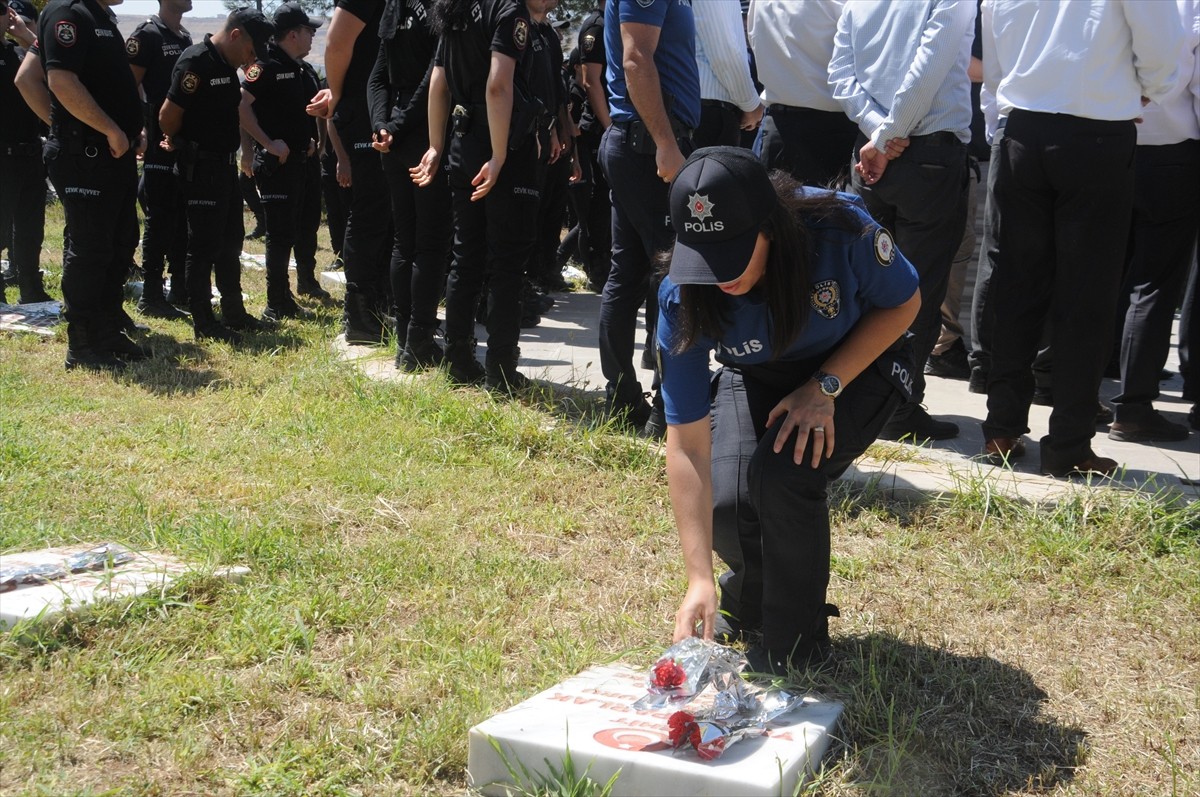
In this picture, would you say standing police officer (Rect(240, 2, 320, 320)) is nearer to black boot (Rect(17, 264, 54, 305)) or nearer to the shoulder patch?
black boot (Rect(17, 264, 54, 305))

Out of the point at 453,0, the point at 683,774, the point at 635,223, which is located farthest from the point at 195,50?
the point at 683,774

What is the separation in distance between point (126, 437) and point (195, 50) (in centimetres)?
305

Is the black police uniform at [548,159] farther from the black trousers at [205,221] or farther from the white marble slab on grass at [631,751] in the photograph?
the white marble slab on grass at [631,751]

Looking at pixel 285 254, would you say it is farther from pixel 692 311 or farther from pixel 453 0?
pixel 692 311

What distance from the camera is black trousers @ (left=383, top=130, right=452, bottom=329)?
217 inches

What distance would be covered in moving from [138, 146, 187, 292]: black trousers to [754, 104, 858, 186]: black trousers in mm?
4453

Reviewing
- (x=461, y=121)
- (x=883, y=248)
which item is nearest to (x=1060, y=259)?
(x=883, y=248)

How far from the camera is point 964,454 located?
4.75 metres

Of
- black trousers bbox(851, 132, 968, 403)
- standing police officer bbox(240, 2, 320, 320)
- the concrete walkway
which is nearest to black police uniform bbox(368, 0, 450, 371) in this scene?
the concrete walkway

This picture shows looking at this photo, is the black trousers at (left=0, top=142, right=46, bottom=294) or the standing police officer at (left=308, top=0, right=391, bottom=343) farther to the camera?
the black trousers at (left=0, top=142, right=46, bottom=294)

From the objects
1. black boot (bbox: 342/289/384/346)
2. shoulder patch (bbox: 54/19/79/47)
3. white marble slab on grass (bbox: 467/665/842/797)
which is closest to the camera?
white marble slab on grass (bbox: 467/665/842/797)

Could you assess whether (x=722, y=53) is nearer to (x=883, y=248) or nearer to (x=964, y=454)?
(x=964, y=454)

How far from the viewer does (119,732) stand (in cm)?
263

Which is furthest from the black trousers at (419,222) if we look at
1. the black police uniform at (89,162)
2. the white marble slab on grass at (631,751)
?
the white marble slab on grass at (631,751)
